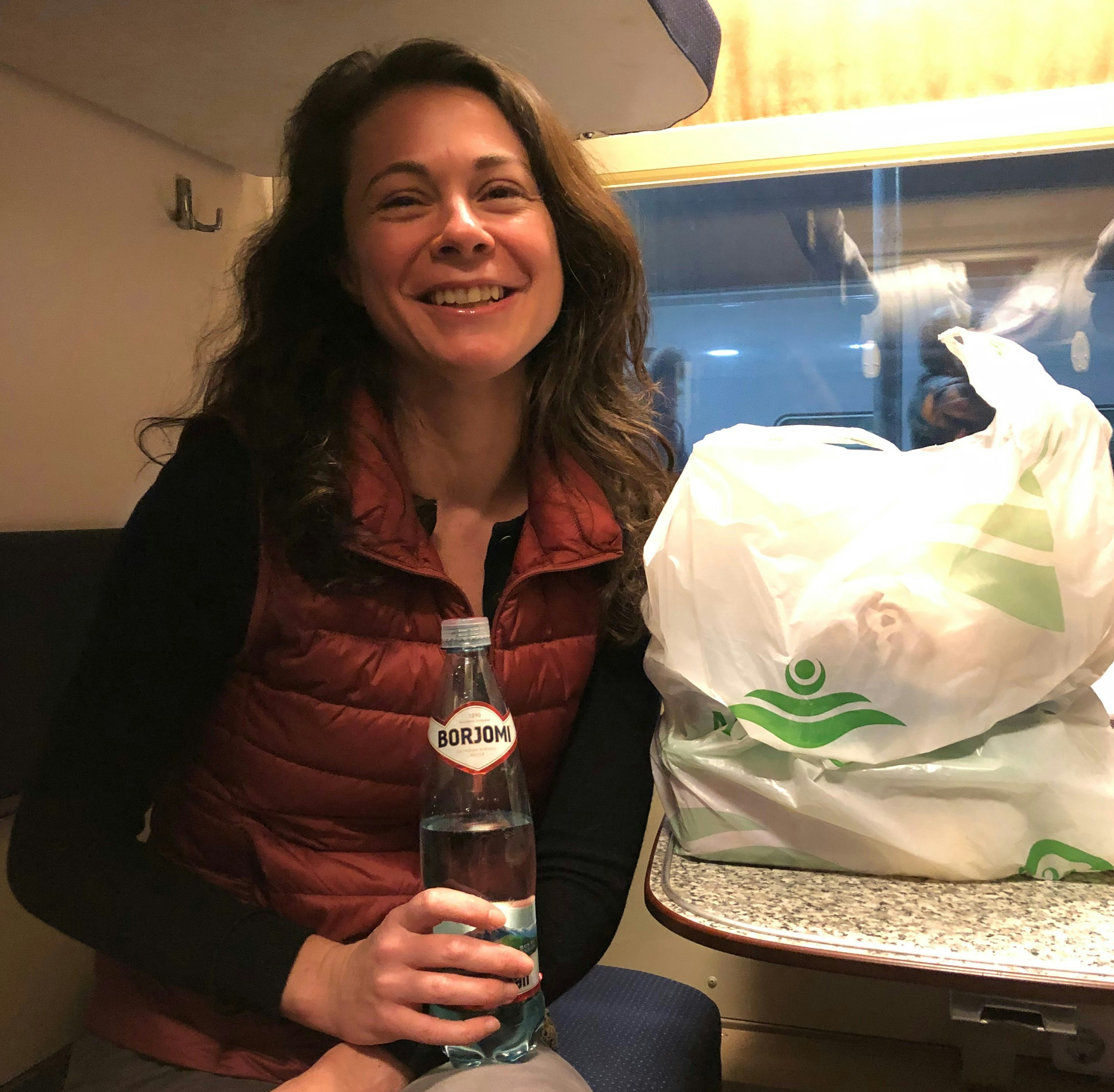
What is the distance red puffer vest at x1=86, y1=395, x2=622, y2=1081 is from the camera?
76 cm

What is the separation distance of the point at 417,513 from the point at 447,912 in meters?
0.37

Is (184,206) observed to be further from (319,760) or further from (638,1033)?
(638,1033)

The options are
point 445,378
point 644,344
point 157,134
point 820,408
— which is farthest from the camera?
point 820,408

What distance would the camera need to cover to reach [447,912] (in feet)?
2.01

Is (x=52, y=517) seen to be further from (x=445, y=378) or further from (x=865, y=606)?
(x=865, y=606)

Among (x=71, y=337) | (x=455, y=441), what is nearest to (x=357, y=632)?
(x=455, y=441)

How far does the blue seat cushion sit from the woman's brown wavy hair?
44 centimetres

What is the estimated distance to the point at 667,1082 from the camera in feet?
3.05

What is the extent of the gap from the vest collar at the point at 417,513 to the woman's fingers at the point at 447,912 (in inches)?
10.6

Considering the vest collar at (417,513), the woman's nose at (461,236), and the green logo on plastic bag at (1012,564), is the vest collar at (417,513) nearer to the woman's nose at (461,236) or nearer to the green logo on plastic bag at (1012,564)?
the woman's nose at (461,236)

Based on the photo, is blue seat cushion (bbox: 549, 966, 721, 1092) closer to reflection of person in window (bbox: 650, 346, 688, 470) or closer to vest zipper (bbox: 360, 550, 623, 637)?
vest zipper (bbox: 360, 550, 623, 637)

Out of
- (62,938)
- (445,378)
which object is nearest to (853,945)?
(445,378)

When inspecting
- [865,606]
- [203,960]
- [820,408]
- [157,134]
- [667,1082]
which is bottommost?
[667,1082]

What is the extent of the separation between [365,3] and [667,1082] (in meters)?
1.17
